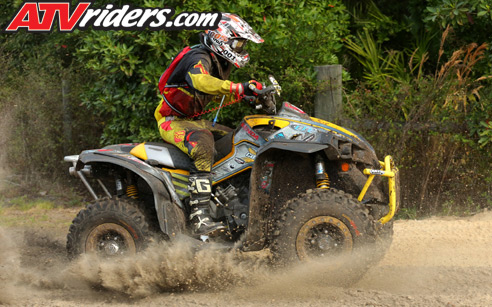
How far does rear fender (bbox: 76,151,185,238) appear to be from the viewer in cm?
567

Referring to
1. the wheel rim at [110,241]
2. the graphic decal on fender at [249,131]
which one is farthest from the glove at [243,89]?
the wheel rim at [110,241]

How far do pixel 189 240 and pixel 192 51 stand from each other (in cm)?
167

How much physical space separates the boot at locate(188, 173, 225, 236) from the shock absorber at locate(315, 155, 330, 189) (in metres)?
0.92

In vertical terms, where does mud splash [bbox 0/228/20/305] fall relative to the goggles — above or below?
below

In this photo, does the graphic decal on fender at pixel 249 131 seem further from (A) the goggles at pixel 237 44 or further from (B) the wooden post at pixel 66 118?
(B) the wooden post at pixel 66 118

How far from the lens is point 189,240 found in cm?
564

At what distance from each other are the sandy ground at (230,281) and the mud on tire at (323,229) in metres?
0.15

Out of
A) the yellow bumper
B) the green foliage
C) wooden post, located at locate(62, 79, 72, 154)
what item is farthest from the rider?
wooden post, located at locate(62, 79, 72, 154)

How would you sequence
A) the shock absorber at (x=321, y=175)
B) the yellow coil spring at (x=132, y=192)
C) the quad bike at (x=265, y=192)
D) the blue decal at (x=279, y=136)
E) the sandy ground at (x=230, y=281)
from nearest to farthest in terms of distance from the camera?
the sandy ground at (x=230, y=281), the quad bike at (x=265, y=192), the shock absorber at (x=321, y=175), the blue decal at (x=279, y=136), the yellow coil spring at (x=132, y=192)

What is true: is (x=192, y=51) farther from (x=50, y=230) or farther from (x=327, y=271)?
(x=50, y=230)

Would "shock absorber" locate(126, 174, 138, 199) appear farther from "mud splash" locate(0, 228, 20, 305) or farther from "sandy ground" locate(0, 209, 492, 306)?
"mud splash" locate(0, 228, 20, 305)

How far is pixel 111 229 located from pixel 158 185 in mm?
573

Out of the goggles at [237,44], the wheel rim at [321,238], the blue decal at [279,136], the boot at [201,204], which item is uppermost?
the goggles at [237,44]

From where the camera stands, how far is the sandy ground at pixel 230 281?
5.10 metres
